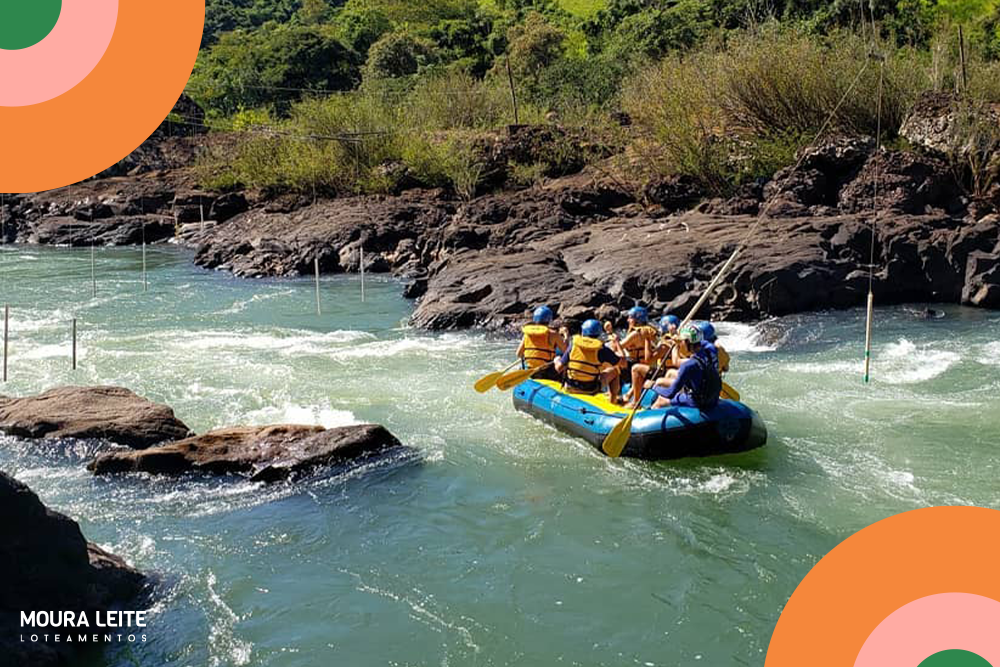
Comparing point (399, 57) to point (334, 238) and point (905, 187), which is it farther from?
point (905, 187)

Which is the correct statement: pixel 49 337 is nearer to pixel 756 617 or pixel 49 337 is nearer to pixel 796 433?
pixel 796 433

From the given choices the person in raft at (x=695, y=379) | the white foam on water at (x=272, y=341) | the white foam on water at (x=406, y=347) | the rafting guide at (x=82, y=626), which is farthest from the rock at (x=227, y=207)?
the rafting guide at (x=82, y=626)

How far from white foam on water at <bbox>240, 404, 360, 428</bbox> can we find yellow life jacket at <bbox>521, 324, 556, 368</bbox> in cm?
210

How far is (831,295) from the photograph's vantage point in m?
16.9

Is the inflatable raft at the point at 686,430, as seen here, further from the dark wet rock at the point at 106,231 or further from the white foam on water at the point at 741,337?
the dark wet rock at the point at 106,231

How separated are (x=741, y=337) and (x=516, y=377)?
4918 millimetres

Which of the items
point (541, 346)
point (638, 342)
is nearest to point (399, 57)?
point (541, 346)

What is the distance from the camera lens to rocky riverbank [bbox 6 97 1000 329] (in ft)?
55.4

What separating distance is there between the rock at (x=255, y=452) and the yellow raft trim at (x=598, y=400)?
213cm

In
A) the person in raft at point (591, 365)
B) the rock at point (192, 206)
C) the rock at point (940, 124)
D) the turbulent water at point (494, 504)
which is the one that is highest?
the rock at point (940, 124)

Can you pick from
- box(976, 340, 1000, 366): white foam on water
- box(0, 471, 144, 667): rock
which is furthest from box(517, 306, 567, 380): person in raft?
box(0, 471, 144, 667): rock

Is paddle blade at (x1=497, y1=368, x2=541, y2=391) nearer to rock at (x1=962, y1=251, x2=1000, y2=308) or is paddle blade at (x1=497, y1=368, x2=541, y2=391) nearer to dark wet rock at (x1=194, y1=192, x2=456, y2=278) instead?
rock at (x1=962, y1=251, x2=1000, y2=308)

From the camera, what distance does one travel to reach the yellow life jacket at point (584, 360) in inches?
430

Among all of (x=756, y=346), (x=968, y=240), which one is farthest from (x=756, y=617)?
(x=968, y=240)
